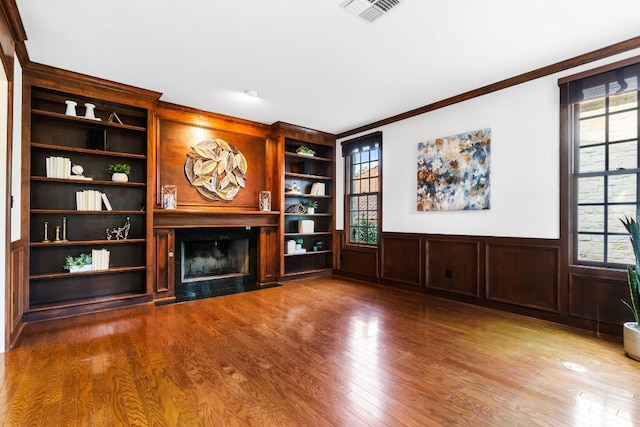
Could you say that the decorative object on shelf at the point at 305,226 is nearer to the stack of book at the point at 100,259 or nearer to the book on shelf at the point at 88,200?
the stack of book at the point at 100,259

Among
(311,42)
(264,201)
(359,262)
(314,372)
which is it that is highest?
(311,42)

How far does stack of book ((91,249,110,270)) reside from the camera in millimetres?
3734

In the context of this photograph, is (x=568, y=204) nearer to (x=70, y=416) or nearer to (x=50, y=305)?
(x=70, y=416)

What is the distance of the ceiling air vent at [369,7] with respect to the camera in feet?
7.66

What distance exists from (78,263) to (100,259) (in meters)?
0.21

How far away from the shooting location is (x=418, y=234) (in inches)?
184

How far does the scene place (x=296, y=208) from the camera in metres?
5.78

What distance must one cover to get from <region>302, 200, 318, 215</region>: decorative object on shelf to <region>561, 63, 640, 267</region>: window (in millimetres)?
3823

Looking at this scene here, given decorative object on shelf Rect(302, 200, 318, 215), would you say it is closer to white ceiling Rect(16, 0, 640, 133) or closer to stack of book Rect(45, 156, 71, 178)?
white ceiling Rect(16, 0, 640, 133)

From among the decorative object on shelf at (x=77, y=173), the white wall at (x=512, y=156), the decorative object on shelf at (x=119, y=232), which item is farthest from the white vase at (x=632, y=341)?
the decorative object on shelf at (x=77, y=173)

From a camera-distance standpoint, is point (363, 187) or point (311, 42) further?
point (363, 187)

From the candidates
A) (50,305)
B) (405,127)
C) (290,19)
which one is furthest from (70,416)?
(405,127)

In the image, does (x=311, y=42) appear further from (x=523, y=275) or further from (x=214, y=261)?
(x=214, y=261)

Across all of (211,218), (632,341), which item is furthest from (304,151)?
(632,341)
